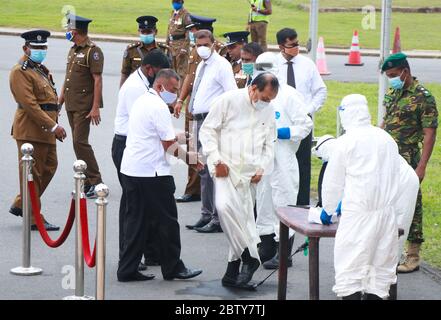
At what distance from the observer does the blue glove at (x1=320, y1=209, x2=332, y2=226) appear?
8.39 m

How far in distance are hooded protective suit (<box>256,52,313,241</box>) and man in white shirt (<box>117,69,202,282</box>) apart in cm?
94

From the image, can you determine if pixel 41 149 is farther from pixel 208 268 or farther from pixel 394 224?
pixel 394 224

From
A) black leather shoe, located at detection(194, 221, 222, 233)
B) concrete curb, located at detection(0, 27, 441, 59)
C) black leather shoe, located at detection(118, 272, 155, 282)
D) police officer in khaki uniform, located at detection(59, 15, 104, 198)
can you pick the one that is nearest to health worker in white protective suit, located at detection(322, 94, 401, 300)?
black leather shoe, located at detection(118, 272, 155, 282)

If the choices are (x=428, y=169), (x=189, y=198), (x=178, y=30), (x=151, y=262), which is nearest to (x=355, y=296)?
(x=151, y=262)

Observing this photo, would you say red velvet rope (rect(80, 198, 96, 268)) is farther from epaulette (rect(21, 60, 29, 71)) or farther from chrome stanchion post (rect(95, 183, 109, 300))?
epaulette (rect(21, 60, 29, 71))

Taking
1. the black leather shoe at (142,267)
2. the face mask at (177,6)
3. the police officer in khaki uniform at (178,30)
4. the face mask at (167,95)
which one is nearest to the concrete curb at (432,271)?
the black leather shoe at (142,267)

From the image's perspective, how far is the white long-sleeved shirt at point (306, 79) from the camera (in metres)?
11.8

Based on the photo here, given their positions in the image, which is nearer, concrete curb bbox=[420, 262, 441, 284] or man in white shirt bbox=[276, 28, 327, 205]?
concrete curb bbox=[420, 262, 441, 284]

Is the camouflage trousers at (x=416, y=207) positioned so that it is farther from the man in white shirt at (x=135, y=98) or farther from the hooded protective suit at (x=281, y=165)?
the man in white shirt at (x=135, y=98)

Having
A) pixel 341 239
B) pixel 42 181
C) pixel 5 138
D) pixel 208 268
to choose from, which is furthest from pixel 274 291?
pixel 5 138

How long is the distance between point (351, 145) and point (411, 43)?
25.1 m

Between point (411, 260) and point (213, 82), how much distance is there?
309 cm

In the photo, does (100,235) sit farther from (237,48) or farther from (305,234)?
(237,48)

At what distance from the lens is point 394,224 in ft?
26.8
